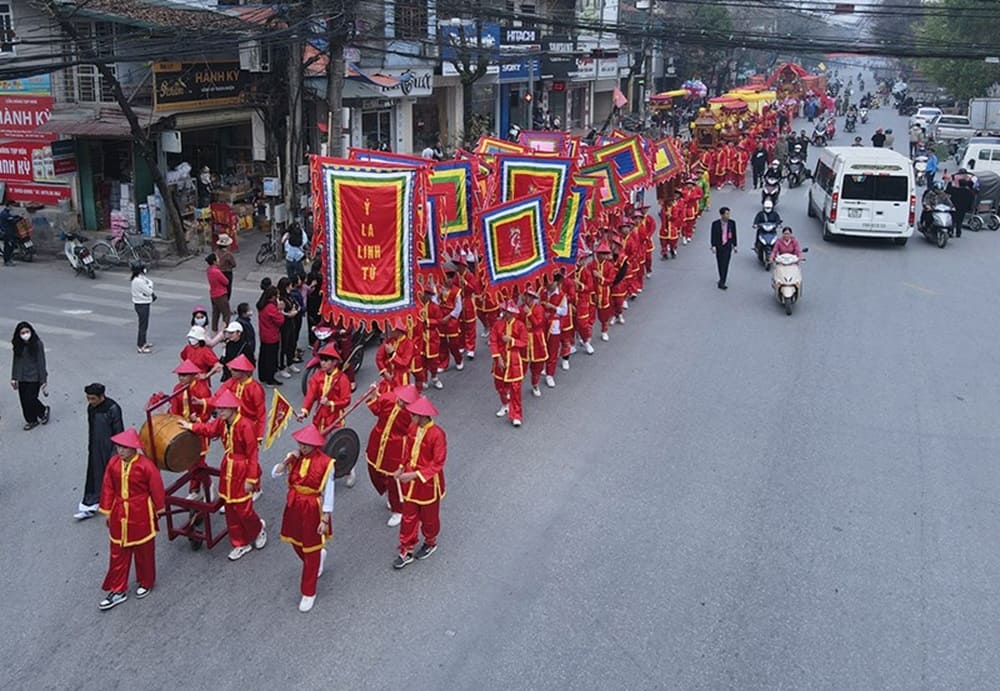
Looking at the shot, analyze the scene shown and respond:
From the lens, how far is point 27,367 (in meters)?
10.2

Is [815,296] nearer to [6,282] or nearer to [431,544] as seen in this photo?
[431,544]

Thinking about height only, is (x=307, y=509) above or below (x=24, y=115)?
below

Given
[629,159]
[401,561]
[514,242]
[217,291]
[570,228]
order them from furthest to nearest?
[629,159]
[217,291]
[570,228]
[514,242]
[401,561]

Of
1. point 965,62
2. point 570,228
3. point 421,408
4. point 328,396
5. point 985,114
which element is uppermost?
point 965,62

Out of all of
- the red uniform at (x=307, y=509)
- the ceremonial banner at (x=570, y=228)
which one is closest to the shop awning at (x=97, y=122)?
the ceremonial banner at (x=570, y=228)

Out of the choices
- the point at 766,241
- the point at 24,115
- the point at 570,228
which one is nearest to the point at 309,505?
the point at 570,228

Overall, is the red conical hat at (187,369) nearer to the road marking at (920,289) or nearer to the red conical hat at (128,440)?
the red conical hat at (128,440)

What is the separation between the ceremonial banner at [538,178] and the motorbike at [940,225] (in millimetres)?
11573

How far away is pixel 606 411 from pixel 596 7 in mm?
40376

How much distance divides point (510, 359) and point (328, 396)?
243 cm

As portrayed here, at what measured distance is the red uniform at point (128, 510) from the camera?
6758mm

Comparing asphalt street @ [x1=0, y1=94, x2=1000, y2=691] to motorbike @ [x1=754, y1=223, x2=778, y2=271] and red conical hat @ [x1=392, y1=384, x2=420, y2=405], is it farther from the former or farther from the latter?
motorbike @ [x1=754, y1=223, x2=778, y2=271]

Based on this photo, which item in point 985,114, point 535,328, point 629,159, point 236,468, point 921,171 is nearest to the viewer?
point 236,468

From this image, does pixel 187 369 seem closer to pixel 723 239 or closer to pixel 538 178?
pixel 538 178
